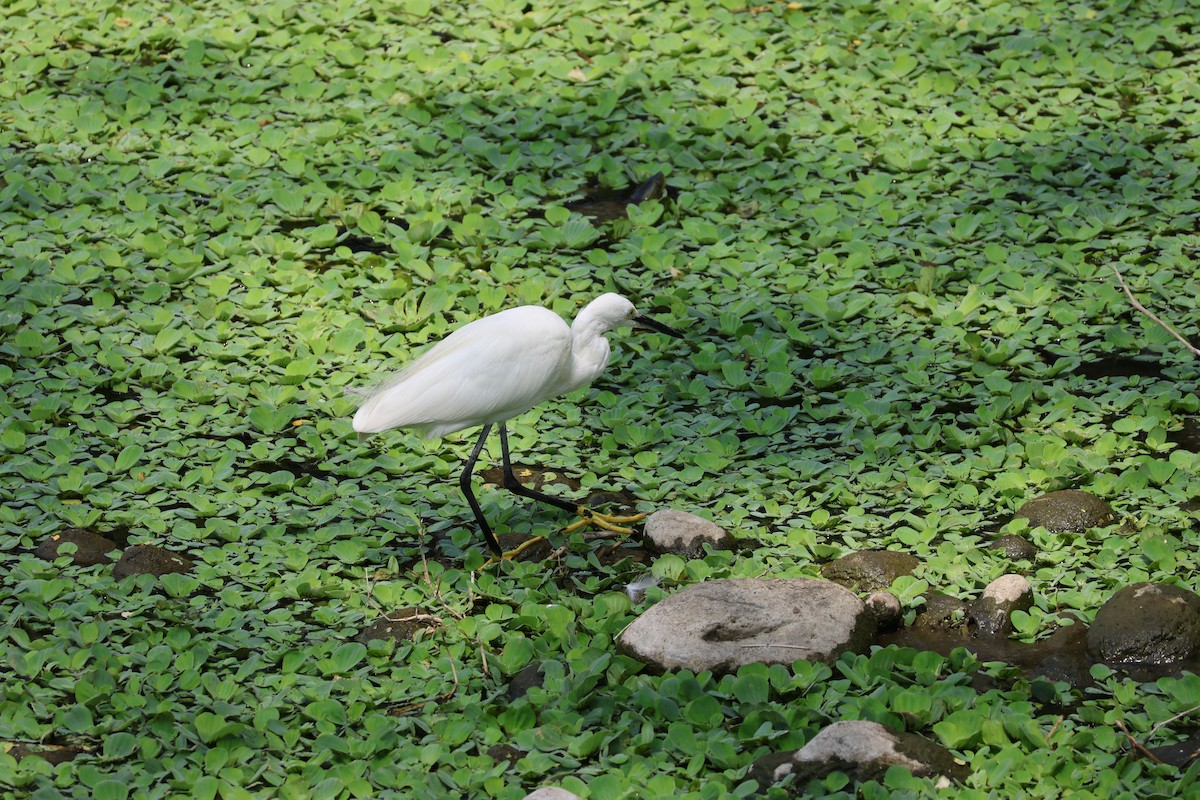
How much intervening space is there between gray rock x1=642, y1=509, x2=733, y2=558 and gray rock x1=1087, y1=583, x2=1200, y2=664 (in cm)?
93

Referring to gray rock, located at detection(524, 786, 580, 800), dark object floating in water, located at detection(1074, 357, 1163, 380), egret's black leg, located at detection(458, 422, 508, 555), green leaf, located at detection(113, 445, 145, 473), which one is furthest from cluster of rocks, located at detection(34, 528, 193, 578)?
dark object floating in water, located at detection(1074, 357, 1163, 380)

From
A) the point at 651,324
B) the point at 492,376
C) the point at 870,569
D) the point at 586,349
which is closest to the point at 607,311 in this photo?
the point at 586,349

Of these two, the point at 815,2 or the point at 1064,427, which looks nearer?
the point at 1064,427

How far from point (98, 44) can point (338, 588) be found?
11.4 ft

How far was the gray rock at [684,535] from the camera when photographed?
11.7ft

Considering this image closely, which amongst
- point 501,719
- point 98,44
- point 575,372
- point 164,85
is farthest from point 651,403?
point 98,44

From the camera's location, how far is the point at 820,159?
5.30 m

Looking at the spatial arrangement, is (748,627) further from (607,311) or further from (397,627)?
(607,311)

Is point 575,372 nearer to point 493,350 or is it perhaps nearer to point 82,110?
point 493,350

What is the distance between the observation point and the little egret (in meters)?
3.53

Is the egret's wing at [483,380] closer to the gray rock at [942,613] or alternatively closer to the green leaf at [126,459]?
the green leaf at [126,459]

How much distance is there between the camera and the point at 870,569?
3.45 meters

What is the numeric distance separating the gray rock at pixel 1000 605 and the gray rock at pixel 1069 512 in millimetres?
305

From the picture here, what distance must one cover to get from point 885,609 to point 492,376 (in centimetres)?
111
